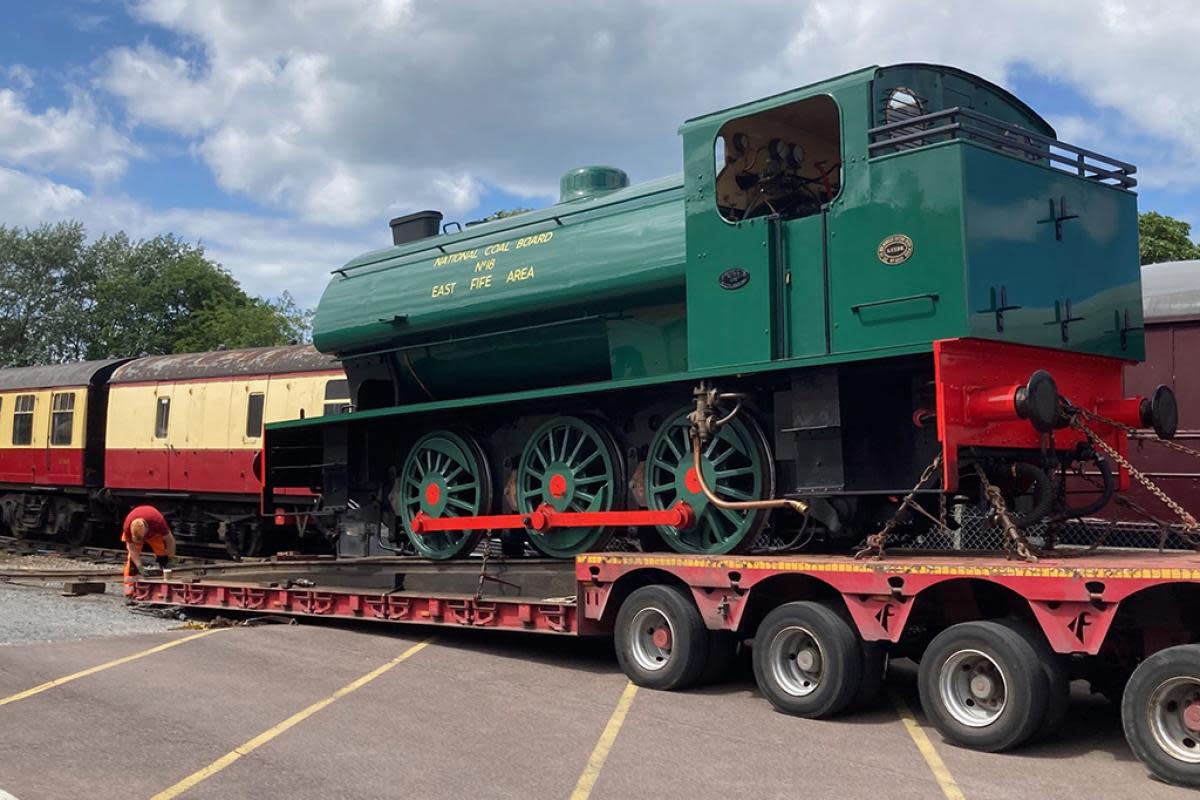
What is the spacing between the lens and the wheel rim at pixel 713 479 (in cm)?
794

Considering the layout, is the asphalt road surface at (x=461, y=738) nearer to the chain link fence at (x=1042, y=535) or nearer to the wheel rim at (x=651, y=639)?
the wheel rim at (x=651, y=639)

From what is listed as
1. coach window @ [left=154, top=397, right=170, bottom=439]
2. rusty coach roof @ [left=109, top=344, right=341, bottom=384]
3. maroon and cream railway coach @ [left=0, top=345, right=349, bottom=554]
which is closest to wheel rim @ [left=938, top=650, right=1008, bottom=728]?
maroon and cream railway coach @ [left=0, top=345, right=349, bottom=554]

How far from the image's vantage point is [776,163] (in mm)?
8258

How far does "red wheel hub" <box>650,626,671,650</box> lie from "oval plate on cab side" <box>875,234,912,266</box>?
2818 millimetres

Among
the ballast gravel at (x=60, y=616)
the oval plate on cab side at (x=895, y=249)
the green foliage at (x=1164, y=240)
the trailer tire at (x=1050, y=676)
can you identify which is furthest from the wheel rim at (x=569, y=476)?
the green foliage at (x=1164, y=240)

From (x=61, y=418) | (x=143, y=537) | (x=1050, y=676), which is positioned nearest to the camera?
(x=1050, y=676)

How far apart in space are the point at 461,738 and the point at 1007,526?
331cm

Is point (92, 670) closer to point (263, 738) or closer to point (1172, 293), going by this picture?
point (263, 738)

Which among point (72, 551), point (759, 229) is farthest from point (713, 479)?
point (72, 551)

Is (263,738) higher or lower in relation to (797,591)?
lower

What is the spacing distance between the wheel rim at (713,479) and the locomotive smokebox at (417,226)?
4.21 meters

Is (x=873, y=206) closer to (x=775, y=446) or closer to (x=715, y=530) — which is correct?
(x=775, y=446)

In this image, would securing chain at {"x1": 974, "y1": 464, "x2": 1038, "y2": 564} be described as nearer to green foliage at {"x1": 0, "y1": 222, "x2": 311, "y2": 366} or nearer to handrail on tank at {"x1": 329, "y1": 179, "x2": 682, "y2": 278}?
handrail on tank at {"x1": 329, "y1": 179, "x2": 682, "y2": 278}

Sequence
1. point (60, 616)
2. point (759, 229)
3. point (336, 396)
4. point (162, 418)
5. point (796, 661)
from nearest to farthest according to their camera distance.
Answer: point (796, 661) < point (759, 229) < point (60, 616) < point (336, 396) < point (162, 418)
